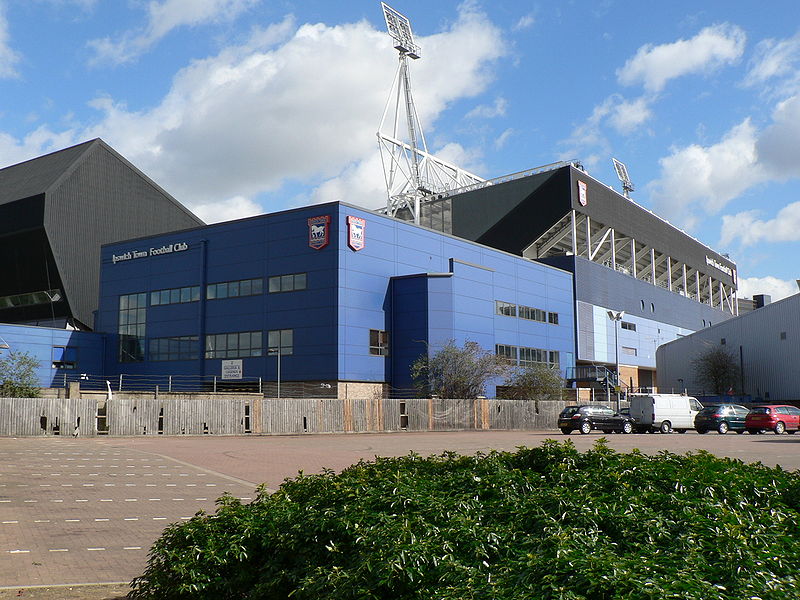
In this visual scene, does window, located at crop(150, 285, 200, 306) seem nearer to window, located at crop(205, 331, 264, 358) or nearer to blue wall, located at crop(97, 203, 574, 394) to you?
blue wall, located at crop(97, 203, 574, 394)

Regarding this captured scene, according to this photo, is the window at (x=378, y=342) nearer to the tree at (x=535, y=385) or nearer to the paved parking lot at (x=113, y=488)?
the tree at (x=535, y=385)

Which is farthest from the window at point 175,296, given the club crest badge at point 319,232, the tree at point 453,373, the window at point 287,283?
the tree at point 453,373

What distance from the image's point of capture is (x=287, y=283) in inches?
2260

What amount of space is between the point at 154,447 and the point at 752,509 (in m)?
26.6

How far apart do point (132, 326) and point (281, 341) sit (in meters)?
16.6

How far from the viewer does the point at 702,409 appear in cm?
4216

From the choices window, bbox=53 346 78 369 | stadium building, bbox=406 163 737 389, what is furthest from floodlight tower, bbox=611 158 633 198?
window, bbox=53 346 78 369

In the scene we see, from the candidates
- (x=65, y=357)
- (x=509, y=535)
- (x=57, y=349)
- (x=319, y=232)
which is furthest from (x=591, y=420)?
(x=57, y=349)

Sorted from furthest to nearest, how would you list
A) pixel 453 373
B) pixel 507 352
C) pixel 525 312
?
pixel 525 312 → pixel 507 352 → pixel 453 373

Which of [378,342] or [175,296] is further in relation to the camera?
[175,296]

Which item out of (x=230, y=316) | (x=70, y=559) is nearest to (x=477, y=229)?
(x=230, y=316)

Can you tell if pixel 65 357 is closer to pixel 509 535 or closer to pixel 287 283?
pixel 287 283

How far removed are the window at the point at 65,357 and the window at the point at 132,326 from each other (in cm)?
363

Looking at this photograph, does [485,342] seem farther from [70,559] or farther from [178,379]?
[70,559]
